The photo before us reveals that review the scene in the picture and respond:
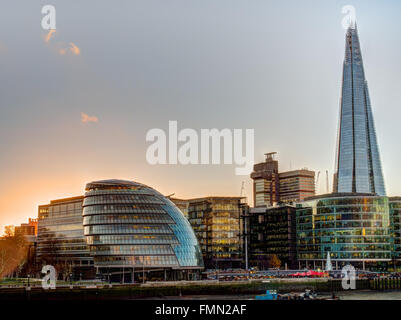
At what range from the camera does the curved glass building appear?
12888cm

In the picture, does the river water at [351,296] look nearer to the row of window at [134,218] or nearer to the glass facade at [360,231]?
the row of window at [134,218]

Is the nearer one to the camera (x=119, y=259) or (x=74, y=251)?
(x=119, y=259)

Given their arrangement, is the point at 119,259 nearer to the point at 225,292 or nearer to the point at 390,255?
the point at 225,292

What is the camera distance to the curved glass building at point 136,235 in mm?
128875

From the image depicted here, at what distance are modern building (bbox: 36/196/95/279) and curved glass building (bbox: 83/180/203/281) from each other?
579 cm

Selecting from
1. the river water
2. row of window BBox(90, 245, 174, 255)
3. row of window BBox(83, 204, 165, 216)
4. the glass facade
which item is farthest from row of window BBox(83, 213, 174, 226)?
the glass facade

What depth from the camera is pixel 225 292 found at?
A: 117375 millimetres

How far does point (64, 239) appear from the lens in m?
147

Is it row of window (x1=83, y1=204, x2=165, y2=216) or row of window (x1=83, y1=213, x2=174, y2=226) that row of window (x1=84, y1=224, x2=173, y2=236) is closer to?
row of window (x1=83, y1=213, x2=174, y2=226)

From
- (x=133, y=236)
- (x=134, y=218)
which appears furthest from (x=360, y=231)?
(x=133, y=236)
